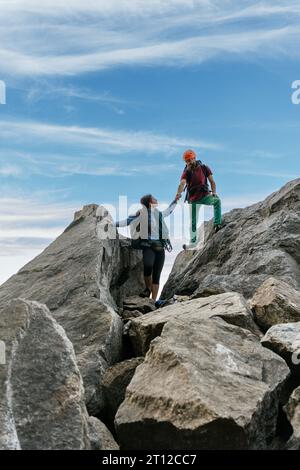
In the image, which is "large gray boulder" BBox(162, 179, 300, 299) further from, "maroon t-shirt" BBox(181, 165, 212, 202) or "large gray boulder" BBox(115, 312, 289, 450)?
"large gray boulder" BBox(115, 312, 289, 450)

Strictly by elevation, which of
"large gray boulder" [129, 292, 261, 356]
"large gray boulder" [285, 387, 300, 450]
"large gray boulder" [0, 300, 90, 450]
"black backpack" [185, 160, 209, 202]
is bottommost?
"large gray boulder" [285, 387, 300, 450]

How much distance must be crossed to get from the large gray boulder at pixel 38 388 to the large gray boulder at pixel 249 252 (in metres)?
7.86

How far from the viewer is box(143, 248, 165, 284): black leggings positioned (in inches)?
832

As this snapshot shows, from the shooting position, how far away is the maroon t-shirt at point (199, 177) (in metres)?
22.7

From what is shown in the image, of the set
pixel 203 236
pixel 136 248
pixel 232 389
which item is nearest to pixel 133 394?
pixel 232 389

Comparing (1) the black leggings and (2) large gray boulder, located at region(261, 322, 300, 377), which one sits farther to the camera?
(1) the black leggings

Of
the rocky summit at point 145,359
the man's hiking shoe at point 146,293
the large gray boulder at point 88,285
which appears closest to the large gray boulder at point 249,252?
the rocky summit at point 145,359

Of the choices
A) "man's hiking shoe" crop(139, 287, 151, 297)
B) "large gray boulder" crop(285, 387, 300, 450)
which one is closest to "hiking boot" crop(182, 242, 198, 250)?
"man's hiking shoe" crop(139, 287, 151, 297)

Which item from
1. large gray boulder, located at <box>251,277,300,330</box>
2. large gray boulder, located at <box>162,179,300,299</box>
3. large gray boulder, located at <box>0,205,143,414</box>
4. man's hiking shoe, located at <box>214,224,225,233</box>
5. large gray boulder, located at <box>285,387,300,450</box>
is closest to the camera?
large gray boulder, located at <box>285,387,300,450</box>

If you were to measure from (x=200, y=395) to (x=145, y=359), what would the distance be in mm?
1838

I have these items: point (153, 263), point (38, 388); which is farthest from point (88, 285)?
point (38, 388)

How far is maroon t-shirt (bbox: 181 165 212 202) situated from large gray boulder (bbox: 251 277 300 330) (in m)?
8.51

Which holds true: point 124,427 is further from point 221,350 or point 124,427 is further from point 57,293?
point 57,293

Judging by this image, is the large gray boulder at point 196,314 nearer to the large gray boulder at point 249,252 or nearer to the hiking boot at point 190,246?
the large gray boulder at point 249,252
